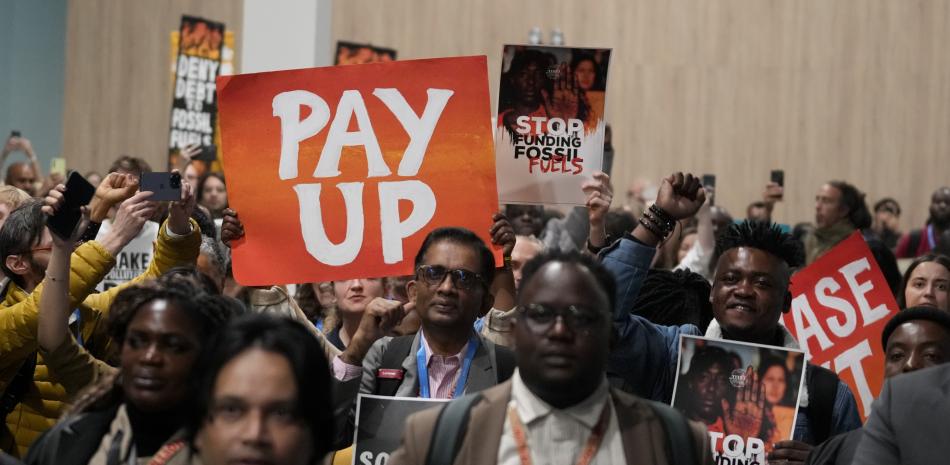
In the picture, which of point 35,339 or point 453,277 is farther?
point 35,339

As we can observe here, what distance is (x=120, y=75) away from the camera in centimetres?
1633

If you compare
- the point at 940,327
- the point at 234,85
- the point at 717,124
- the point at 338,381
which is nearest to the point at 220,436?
the point at 338,381

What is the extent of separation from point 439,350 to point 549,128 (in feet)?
5.01

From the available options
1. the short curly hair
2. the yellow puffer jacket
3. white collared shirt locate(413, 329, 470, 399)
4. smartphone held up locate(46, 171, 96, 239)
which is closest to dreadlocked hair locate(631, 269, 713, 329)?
white collared shirt locate(413, 329, 470, 399)

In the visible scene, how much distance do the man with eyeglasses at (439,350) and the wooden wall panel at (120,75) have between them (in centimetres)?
1271

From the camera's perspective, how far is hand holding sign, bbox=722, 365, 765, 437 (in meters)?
3.59

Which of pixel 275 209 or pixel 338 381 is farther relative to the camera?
pixel 275 209

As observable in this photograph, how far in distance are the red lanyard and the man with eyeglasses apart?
95 cm

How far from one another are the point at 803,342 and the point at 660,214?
5.12 ft

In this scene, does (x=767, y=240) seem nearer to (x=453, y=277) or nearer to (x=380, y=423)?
(x=453, y=277)

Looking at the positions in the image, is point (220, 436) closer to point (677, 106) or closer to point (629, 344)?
point (629, 344)

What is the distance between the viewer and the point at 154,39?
16188mm

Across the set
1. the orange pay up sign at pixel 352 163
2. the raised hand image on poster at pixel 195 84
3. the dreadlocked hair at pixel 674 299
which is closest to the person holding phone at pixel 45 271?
the orange pay up sign at pixel 352 163

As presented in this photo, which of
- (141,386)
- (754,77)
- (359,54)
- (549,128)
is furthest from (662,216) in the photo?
(754,77)
